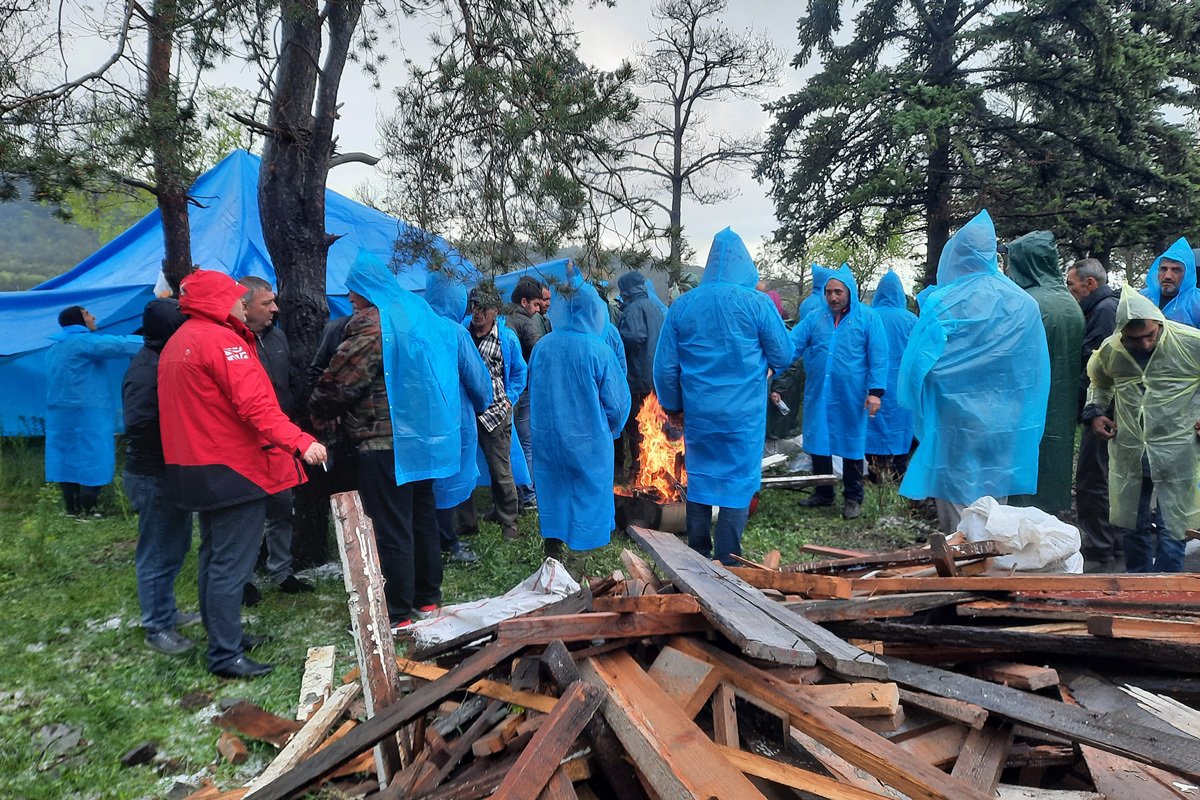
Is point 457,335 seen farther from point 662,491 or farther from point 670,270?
point 662,491

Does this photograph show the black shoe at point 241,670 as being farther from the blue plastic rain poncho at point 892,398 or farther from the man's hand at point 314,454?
the blue plastic rain poncho at point 892,398

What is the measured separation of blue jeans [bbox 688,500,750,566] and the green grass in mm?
618

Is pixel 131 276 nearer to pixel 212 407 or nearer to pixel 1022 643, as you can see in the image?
pixel 212 407

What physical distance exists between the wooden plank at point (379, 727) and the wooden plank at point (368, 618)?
0.10 meters

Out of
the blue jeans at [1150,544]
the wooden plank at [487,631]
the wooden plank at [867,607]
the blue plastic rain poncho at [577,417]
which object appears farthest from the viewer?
the blue plastic rain poncho at [577,417]

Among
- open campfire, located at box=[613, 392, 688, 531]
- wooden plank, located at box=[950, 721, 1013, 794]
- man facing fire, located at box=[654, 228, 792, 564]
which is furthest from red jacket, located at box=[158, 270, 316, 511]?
open campfire, located at box=[613, 392, 688, 531]

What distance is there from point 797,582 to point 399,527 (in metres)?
2.32

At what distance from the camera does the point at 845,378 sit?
727 centimetres

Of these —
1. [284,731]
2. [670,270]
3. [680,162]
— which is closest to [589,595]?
[284,731]

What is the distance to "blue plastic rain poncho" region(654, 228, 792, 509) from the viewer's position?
5.07m

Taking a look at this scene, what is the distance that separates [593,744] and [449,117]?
343cm

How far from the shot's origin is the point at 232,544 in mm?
3771

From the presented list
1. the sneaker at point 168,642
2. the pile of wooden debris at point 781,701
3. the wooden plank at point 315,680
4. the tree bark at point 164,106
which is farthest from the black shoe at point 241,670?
the tree bark at point 164,106

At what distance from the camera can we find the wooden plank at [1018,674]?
256cm
